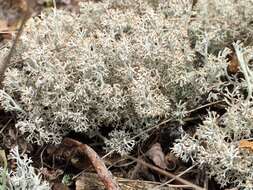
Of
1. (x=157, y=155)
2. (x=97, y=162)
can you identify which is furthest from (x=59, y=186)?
(x=157, y=155)

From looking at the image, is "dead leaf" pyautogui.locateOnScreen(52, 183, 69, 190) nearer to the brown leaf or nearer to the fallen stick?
the fallen stick

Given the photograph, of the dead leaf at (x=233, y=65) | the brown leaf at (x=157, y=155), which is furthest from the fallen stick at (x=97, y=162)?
the dead leaf at (x=233, y=65)

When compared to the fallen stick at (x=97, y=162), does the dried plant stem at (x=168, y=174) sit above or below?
below

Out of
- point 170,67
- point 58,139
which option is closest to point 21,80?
point 58,139

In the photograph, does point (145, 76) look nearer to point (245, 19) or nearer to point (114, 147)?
point (114, 147)

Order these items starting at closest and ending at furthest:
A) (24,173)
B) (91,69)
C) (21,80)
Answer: (24,173), (91,69), (21,80)

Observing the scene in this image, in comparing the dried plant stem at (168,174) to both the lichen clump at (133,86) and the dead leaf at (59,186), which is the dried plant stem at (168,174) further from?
the dead leaf at (59,186)

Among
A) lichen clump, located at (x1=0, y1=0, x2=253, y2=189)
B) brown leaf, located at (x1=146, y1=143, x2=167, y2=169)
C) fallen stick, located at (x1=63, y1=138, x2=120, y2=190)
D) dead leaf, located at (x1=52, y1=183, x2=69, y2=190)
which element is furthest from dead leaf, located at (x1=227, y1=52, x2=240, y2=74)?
dead leaf, located at (x1=52, y1=183, x2=69, y2=190)

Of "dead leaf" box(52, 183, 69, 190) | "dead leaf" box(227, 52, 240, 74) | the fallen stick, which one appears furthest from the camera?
"dead leaf" box(227, 52, 240, 74)

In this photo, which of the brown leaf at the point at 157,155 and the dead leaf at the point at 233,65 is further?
the dead leaf at the point at 233,65
